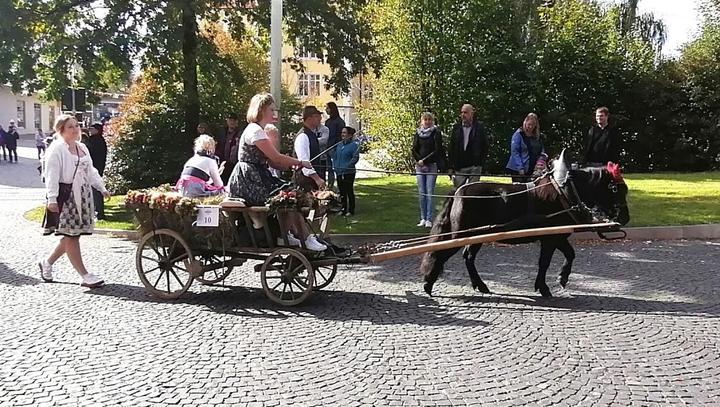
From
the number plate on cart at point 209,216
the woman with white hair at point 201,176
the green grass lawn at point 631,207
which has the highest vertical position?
the woman with white hair at point 201,176

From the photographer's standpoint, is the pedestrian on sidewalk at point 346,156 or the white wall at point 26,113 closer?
the pedestrian on sidewalk at point 346,156

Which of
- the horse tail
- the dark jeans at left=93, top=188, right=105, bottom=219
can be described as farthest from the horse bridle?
the dark jeans at left=93, top=188, right=105, bottom=219

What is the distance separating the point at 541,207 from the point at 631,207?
7.55 metres

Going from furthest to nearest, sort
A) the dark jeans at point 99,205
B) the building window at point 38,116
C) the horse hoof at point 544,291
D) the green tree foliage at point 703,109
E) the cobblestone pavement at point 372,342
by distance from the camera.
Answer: the building window at point 38,116
the green tree foliage at point 703,109
the dark jeans at point 99,205
the horse hoof at point 544,291
the cobblestone pavement at point 372,342

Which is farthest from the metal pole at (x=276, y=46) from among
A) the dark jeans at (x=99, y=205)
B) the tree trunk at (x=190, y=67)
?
the dark jeans at (x=99, y=205)

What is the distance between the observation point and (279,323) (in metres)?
6.66

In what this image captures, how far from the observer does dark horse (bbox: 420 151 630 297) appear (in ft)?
24.6

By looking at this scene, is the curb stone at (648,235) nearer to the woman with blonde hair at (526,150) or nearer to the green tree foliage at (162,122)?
the woman with blonde hair at (526,150)

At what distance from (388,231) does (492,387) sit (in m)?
6.83

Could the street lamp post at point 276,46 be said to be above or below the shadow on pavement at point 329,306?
above

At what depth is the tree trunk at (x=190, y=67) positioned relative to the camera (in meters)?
14.0

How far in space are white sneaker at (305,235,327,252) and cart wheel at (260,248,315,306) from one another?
0.54 feet

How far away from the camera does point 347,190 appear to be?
13.5 metres

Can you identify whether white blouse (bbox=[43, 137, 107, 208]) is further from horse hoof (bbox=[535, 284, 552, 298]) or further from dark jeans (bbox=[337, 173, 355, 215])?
dark jeans (bbox=[337, 173, 355, 215])
